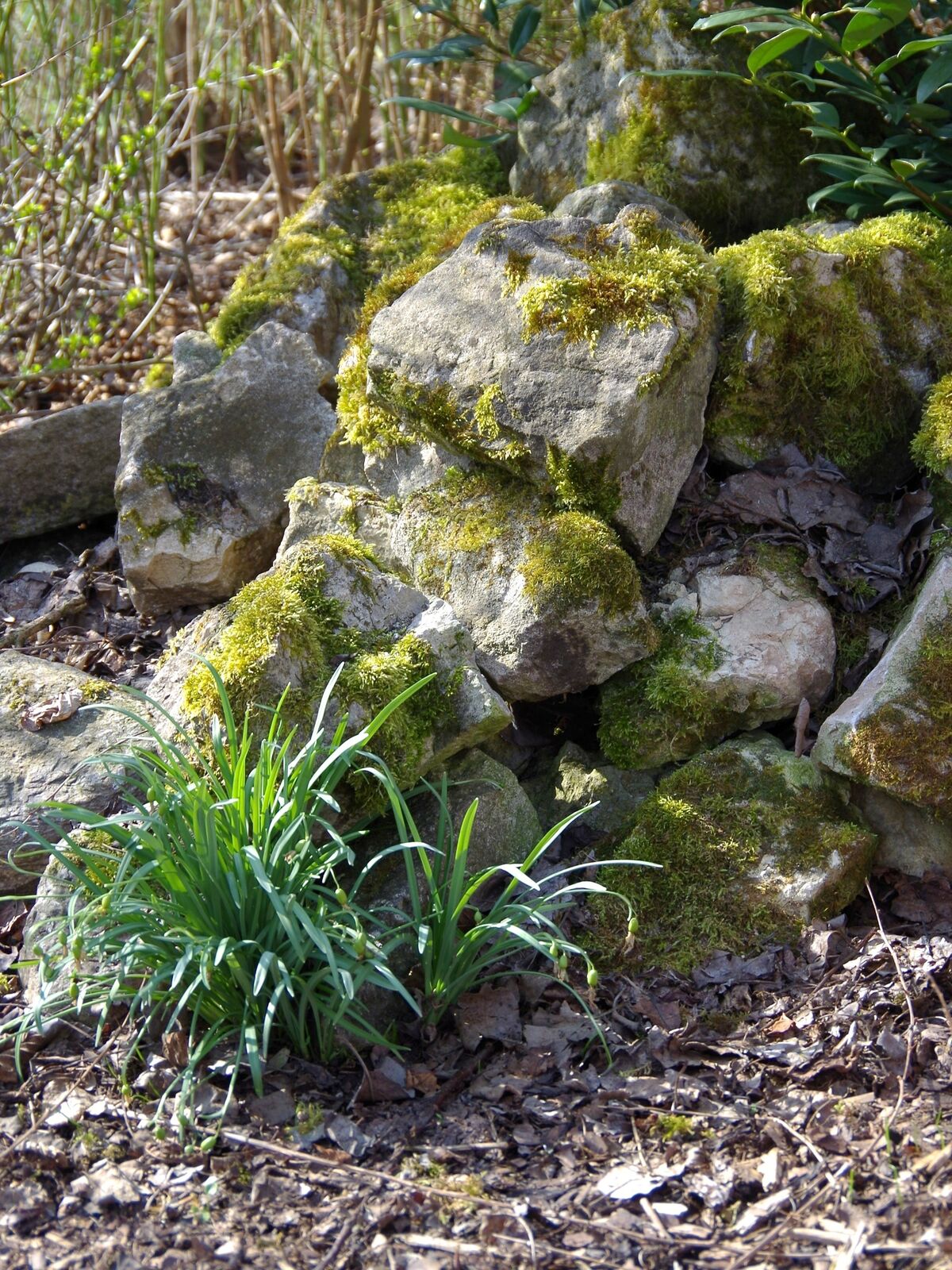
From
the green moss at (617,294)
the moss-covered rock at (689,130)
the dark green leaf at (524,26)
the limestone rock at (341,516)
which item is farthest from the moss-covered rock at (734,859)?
the dark green leaf at (524,26)

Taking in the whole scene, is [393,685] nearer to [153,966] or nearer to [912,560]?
[153,966]

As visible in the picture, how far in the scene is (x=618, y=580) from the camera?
2.94m

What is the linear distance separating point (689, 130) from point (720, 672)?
6.62ft

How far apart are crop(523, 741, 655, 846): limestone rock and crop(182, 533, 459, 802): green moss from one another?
478 mm

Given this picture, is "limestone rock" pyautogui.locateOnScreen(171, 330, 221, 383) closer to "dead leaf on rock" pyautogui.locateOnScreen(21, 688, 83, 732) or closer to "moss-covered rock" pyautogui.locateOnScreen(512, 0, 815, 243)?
"dead leaf on rock" pyautogui.locateOnScreen(21, 688, 83, 732)

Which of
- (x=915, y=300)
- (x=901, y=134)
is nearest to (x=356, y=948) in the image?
(x=915, y=300)

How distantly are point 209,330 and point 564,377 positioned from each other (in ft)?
5.21

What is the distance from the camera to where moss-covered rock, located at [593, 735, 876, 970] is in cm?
274

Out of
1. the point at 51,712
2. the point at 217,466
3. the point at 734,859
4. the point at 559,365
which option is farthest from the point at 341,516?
the point at 734,859

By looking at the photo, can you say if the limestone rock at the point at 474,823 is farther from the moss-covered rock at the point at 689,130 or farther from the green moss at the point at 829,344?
the moss-covered rock at the point at 689,130

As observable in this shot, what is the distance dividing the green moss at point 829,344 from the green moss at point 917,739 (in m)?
0.76

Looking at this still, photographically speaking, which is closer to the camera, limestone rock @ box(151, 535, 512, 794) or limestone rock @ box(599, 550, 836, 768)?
limestone rock @ box(151, 535, 512, 794)

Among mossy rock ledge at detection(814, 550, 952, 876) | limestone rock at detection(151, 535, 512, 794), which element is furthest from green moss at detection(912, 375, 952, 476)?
limestone rock at detection(151, 535, 512, 794)

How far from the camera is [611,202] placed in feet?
11.8
